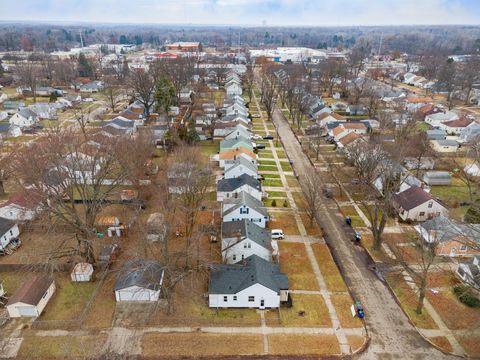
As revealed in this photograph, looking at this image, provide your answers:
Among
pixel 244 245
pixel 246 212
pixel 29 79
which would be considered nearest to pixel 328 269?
pixel 244 245

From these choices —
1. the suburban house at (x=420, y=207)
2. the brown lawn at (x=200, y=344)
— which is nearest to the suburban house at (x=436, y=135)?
the suburban house at (x=420, y=207)

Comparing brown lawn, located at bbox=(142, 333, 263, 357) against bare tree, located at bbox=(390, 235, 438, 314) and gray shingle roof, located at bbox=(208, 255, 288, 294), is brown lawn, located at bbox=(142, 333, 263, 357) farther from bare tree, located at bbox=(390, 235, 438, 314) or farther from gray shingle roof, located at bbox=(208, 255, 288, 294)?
bare tree, located at bbox=(390, 235, 438, 314)

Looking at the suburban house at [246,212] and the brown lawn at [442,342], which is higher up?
the suburban house at [246,212]

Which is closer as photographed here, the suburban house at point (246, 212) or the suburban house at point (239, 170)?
the suburban house at point (246, 212)

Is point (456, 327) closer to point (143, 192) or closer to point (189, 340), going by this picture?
point (189, 340)

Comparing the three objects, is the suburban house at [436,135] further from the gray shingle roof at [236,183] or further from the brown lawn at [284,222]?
the gray shingle roof at [236,183]

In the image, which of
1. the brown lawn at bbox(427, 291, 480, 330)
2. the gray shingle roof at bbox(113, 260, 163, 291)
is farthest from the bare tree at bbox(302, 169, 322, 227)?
the gray shingle roof at bbox(113, 260, 163, 291)

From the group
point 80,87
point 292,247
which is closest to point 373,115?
point 292,247
